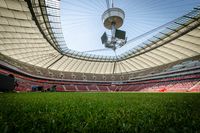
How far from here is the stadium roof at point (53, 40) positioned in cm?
2003

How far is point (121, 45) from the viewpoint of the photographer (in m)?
34.9

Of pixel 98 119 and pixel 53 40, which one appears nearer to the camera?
pixel 98 119

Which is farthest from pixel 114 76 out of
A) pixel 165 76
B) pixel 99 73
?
pixel 165 76

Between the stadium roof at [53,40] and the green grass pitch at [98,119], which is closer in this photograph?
the green grass pitch at [98,119]

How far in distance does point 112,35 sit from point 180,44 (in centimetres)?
1509

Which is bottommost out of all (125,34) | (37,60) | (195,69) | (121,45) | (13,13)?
(195,69)

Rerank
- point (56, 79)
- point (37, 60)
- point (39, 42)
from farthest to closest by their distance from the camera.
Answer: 1. point (56, 79)
2. point (37, 60)
3. point (39, 42)

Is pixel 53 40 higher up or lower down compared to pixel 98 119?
higher up

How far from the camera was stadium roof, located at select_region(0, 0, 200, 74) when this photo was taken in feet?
65.7

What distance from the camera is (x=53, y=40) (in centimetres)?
3080

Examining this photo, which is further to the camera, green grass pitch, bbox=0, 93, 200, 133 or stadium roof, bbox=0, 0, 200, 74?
stadium roof, bbox=0, 0, 200, 74

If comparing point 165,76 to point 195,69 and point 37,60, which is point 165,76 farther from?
point 37,60

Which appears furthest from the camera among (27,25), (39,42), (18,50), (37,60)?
(37,60)

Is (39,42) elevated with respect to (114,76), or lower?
elevated
